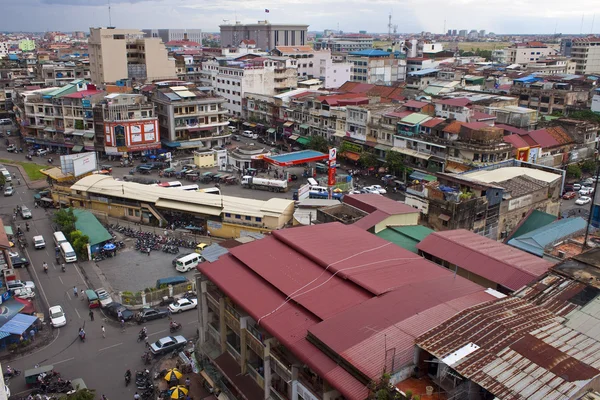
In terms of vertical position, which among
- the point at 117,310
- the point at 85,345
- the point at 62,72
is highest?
the point at 62,72

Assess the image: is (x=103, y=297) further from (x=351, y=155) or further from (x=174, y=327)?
(x=351, y=155)

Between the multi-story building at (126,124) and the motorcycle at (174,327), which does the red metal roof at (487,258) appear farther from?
the multi-story building at (126,124)

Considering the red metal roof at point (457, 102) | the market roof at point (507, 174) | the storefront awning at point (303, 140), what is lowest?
the storefront awning at point (303, 140)

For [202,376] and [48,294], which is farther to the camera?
[48,294]

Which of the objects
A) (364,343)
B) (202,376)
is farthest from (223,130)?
(364,343)

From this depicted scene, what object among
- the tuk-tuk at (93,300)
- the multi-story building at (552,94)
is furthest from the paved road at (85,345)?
the multi-story building at (552,94)

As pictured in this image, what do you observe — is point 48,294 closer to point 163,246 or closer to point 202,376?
point 163,246

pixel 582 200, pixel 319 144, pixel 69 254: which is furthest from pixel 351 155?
pixel 69 254
